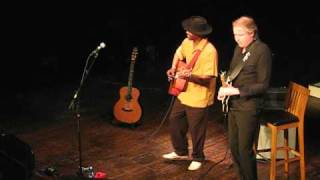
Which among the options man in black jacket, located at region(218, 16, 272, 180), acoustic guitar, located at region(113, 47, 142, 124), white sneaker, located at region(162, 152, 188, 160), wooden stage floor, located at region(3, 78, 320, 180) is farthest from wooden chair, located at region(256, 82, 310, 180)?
acoustic guitar, located at region(113, 47, 142, 124)

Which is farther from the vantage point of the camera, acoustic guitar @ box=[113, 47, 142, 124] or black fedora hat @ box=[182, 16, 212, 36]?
acoustic guitar @ box=[113, 47, 142, 124]

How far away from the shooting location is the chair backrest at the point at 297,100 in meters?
5.62

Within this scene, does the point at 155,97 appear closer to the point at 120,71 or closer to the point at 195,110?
the point at 120,71

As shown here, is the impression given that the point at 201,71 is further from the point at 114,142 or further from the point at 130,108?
the point at 130,108

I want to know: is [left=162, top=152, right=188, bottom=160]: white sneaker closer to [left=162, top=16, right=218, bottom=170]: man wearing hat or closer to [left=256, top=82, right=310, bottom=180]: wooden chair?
[left=162, top=16, right=218, bottom=170]: man wearing hat

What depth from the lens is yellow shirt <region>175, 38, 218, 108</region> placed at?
6.12m

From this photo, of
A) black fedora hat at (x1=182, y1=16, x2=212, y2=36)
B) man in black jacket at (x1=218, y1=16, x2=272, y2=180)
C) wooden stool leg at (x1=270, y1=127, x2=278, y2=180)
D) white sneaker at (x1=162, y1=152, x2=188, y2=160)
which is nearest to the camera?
man in black jacket at (x1=218, y1=16, x2=272, y2=180)

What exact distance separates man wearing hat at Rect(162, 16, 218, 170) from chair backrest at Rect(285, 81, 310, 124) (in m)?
0.89

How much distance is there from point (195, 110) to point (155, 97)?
3.51m

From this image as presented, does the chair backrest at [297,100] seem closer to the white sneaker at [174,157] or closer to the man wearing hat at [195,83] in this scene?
the man wearing hat at [195,83]

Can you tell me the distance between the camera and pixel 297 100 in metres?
5.75

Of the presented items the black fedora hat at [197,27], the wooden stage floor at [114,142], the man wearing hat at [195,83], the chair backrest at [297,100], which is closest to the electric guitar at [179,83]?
the man wearing hat at [195,83]

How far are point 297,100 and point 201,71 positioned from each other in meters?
1.15

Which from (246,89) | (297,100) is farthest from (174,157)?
(246,89)
